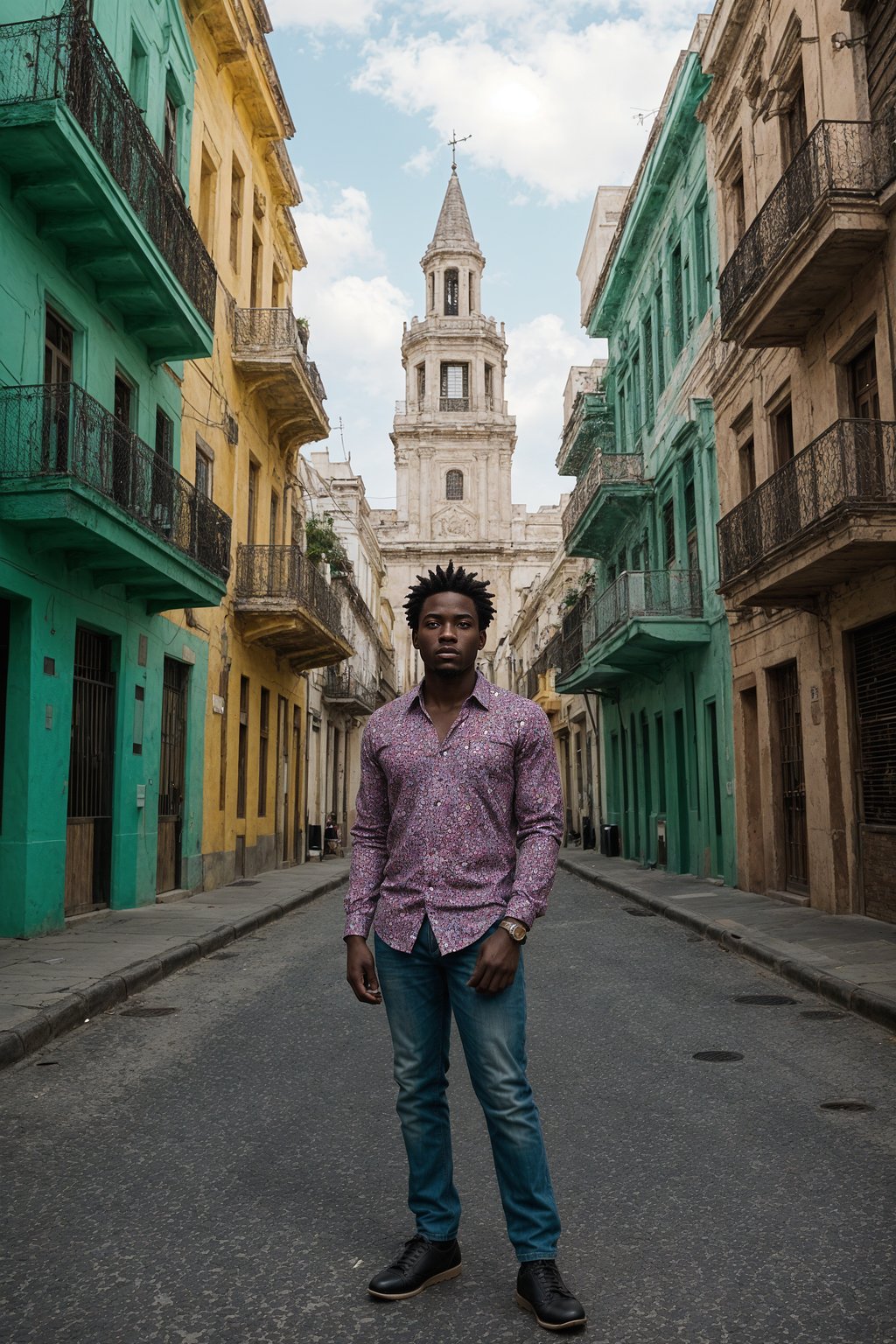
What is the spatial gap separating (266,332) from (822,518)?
12.1 meters

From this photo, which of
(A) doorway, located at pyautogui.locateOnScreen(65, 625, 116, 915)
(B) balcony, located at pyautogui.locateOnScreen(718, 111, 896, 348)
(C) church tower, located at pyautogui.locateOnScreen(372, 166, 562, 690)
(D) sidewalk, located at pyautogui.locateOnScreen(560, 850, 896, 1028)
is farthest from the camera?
(C) church tower, located at pyautogui.locateOnScreen(372, 166, 562, 690)

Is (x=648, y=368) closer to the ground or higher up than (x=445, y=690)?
higher up

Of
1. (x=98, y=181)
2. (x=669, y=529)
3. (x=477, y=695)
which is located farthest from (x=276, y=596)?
(x=477, y=695)

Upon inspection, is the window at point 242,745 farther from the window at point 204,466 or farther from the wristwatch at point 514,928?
the wristwatch at point 514,928

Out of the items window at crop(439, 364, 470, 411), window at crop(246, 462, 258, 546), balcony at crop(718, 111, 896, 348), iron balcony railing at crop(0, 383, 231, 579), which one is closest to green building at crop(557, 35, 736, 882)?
balcony at crop(718, 111, 896, 348)

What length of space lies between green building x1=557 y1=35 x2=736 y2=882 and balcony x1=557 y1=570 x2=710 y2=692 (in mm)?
34

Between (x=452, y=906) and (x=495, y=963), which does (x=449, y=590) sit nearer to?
(x=452, y=906)

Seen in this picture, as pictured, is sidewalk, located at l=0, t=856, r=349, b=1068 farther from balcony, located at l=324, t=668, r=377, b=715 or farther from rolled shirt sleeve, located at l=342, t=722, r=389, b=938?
balcony, located at l=324, t=668, r=377, b=715

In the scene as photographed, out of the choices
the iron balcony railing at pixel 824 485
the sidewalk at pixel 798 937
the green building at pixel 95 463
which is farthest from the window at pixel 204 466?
the sidewalk at pixel 798 937

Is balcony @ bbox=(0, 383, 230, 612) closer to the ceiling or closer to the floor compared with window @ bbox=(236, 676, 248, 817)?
closer to the ceiling

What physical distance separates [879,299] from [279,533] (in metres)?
14.4

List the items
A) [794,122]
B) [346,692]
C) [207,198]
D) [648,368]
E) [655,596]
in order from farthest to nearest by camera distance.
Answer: [346,692] < [648,368] < [655,596] < [207,198] < [794,122]

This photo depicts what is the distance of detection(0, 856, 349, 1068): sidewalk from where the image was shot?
7.24 meters

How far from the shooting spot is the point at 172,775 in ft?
54.4
